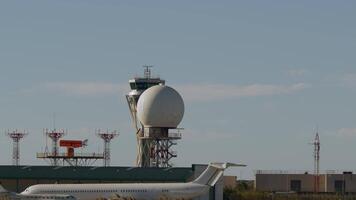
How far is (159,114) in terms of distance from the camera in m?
142

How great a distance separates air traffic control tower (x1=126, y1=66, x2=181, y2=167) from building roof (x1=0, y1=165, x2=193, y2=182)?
1947cm

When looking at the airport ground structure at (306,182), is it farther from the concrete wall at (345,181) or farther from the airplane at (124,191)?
the airplane at (124,191)

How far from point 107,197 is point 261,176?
55364 mm

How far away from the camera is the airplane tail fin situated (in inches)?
4555

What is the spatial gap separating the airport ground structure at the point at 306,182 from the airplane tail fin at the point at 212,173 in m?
40.5

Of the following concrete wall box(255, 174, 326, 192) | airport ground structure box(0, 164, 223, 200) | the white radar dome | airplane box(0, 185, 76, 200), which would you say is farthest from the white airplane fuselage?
concrete wall box(255, 174, 326, 192)

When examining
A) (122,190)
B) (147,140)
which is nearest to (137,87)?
(147,140)

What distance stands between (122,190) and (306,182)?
56318 millimetres

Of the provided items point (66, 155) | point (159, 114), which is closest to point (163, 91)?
point (159, 114)

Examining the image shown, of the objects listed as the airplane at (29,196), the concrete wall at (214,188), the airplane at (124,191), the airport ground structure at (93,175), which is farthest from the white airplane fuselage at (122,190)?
the concrete wall at (214,188)

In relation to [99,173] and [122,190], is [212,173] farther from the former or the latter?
[99,173]

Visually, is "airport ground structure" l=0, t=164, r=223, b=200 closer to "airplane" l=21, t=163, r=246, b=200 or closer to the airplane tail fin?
the airplane tail fin

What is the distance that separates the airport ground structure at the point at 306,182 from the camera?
158250 millimetres

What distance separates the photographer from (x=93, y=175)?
124m
